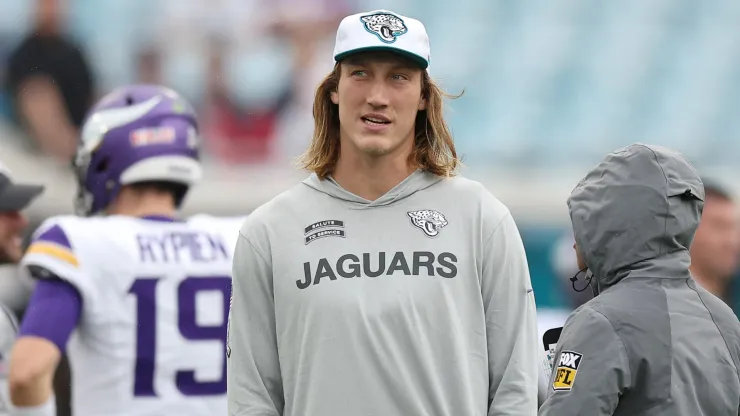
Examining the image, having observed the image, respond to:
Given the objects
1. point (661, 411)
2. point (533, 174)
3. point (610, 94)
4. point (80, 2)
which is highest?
point (80, 2)

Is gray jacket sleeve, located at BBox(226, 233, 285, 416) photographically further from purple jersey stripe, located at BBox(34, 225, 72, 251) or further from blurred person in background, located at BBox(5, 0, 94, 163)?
blurred person in background, located at BBox(5, 0, 94, 163)

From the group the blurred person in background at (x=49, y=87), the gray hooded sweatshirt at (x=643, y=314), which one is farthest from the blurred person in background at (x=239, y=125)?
the gray hooded sweatshirt at (x=643, y=314)

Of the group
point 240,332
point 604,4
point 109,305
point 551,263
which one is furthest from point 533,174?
point 240,332

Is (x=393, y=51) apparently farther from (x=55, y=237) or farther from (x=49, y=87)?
(x=49, y=87)

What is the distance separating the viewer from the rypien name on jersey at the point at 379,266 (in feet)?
9.89

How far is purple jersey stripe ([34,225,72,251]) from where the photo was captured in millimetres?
4414

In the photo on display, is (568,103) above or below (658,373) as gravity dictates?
above

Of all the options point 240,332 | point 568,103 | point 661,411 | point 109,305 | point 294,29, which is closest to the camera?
point 661,411

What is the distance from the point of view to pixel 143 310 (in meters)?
4.48

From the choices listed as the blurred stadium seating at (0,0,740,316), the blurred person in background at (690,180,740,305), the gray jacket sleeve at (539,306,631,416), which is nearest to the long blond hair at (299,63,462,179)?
the gray jacket sleeve at (539,306,631,416)

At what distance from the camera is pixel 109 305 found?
4.42m

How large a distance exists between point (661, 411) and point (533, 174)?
9972 millimetres

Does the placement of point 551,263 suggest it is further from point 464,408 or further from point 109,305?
point 464,408

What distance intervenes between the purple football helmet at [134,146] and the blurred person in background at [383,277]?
1.76 metres
